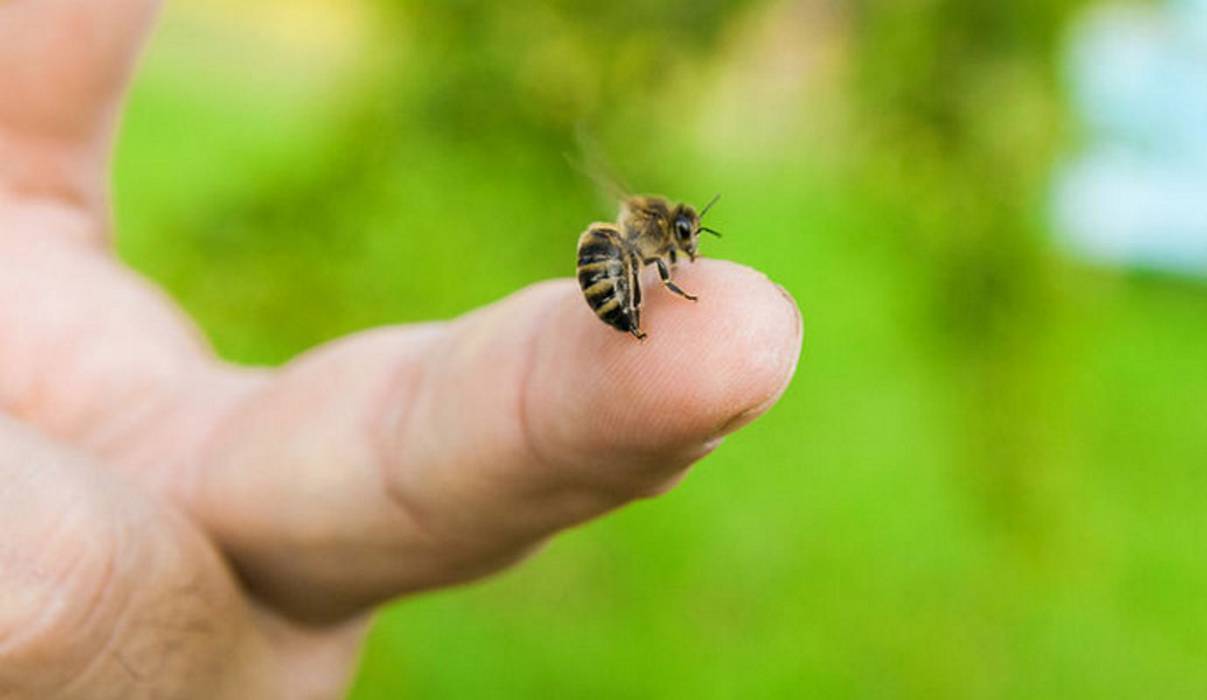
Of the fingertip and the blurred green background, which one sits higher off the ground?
the fingertip

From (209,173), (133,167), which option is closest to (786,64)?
(209,173)

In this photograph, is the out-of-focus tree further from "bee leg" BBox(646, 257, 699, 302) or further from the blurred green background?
"bee leg" BBox(646, 257, 699, 302)

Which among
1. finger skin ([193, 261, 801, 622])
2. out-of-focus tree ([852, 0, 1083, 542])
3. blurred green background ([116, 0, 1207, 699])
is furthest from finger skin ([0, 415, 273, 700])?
out-of-focus tree ([852, 0, 1083, 542])

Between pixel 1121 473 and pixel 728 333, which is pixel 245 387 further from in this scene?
pixel 1121 473

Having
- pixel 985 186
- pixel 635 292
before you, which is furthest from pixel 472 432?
pixel 985 186

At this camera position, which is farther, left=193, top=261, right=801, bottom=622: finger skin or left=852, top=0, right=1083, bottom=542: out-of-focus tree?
left=852, top=0, right=1083, bottom=542: out-of-focus tree

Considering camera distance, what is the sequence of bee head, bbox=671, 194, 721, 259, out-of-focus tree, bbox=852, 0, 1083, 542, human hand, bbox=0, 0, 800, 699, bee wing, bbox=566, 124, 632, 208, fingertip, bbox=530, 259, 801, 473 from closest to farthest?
1. fingertip, bbox=530, 259, 801, 473
2. human hand, bbox=0, 0, 800, 699
3. bee head, bbox=671, 194, 721, 259
4. bee wing, bbox=566, 124, 632, 208
5. out-of-focus tree, bbox=852, 0, 1083, 542

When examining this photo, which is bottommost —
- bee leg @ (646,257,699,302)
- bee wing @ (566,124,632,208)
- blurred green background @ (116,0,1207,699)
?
blurred green background @ (116,0,1207,699)
